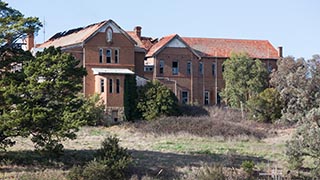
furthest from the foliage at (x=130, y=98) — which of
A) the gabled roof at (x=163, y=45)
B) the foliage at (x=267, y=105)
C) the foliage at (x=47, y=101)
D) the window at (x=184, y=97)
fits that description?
the foliage at (x=47, y=101)

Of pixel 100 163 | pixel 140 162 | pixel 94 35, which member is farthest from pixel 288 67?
pixel 100 163

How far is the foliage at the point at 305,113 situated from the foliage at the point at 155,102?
1592 cm

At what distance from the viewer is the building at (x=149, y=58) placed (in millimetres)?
50344

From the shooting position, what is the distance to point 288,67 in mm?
46125

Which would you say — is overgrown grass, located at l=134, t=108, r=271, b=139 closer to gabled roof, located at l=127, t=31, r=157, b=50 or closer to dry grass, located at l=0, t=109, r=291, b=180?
dry grass, located at l=0, t=109, r=291, b=180

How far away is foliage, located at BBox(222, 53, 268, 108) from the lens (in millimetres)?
55312

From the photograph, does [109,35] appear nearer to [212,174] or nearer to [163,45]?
[163,45]

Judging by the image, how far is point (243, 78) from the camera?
5550 cm

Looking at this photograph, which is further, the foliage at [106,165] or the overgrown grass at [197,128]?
the overgrown grass at [197,128]

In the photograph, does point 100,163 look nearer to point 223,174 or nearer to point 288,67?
point 223,174

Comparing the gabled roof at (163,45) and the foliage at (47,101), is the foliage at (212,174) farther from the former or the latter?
the gabled roof at (163,45)

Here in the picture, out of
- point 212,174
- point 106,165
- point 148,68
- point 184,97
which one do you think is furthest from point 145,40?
point 212,174

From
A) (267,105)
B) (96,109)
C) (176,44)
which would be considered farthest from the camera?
(176,44)

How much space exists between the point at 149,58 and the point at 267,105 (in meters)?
12.4
